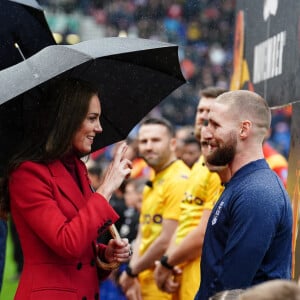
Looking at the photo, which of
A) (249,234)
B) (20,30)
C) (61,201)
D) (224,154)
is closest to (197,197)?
(20,30)

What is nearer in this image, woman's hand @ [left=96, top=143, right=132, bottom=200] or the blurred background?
woman's hand @ [left=96, top=143, right=132, bottom=200]

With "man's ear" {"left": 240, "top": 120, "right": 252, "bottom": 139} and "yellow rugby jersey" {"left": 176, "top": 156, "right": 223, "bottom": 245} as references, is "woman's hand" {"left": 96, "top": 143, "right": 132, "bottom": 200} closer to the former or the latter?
"man's ear" {"left": 240, "top": 120, "right": 252, "bottom": 139}

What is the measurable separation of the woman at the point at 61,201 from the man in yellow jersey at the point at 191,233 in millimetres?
1689

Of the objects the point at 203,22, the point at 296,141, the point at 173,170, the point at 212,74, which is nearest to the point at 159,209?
the point at 173,170

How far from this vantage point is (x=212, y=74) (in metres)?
17.0

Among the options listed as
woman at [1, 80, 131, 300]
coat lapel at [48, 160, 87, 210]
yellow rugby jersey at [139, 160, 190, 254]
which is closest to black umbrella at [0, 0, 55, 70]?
woman at [1, 80, 131, 300]

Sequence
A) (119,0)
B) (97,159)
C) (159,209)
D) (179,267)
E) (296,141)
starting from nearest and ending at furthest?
(296,141), (179,267), (159,209), (97,159), (119,0)

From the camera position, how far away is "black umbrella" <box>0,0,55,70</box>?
5.04 m

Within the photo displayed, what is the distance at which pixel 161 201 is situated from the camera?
23.1 feet

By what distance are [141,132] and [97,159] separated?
7.55 metres

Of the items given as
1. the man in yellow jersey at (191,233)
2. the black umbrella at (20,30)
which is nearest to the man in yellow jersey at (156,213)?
the man in yellow jersey at (191,233)

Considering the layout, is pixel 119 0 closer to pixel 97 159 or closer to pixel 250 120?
pixel 97 159

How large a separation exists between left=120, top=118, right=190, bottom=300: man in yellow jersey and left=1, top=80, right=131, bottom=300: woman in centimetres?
253

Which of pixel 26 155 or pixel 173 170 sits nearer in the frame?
pixel 26 155
